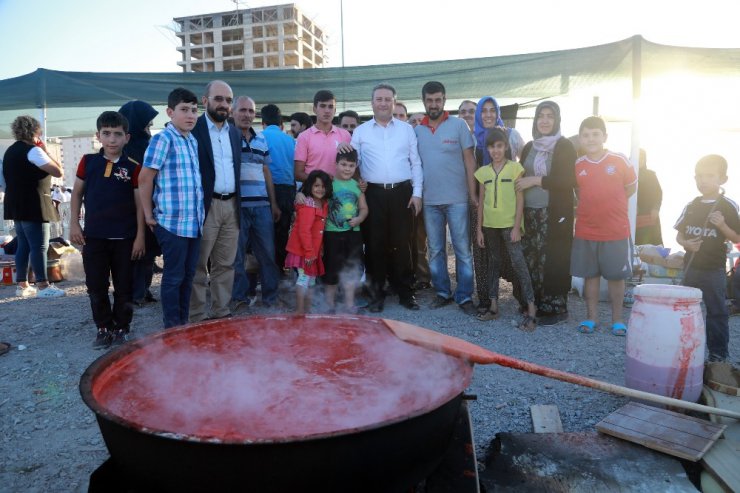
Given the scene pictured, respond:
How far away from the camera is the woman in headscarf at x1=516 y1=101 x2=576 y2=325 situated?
440 cm

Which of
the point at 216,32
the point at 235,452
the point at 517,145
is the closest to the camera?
the point at 235,452

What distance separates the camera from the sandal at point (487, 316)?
15.6 feet

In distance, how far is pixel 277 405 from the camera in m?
2.05

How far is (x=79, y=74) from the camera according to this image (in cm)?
680

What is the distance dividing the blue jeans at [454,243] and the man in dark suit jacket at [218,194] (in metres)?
1.97

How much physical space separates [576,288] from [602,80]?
2.52 m

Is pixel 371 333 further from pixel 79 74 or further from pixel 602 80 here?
pixel 79 74

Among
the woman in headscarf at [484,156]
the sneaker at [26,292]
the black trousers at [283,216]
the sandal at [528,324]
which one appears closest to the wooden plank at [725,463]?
the sandal at [528,324]

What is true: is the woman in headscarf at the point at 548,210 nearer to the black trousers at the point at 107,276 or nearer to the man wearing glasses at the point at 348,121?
the man wearing glasses at the point at 348,121

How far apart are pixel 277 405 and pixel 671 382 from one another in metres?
2.20

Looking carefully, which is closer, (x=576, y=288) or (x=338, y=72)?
(x=576, y=288)

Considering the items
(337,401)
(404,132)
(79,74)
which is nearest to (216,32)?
(79,74)

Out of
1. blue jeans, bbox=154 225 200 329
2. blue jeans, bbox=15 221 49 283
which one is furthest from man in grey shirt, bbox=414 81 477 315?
blue jeans, bbox=15 221 49 283

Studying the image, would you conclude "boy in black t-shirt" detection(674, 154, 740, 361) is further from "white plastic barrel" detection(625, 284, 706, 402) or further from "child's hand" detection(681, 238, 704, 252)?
"white plastic barrel" detection(625, 284, 706, 402)
